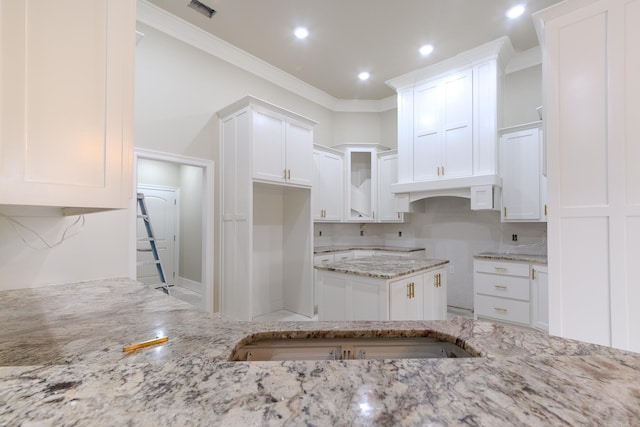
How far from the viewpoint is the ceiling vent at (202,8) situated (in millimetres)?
2824

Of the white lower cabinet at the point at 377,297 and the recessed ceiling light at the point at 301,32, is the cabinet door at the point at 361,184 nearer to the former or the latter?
the recessed ceiling light at the point at 301,32

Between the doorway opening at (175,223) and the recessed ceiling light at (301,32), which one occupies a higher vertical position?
the recessed ceiling light at (301,32)

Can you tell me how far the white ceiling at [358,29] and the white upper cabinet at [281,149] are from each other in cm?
90

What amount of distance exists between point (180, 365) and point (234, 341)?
0.64 feet

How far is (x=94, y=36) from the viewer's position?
3.29 ft

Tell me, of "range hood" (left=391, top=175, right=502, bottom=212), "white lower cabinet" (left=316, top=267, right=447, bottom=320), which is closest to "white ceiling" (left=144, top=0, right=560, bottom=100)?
"range hood" (left=391, top=175, right=502, bottom=212)

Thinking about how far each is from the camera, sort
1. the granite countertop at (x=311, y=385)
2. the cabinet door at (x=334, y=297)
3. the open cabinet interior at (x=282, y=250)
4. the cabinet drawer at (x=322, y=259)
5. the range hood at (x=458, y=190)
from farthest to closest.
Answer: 1. the cabinet drawer at (x=322, y=259)
2. the open cabinet interior at (x=282, y=250)
3. the range hood at (x=458, y=190)
4. the cabinet door at (x=334, y=297)
5. the granite countertop at (x=311, y=385)

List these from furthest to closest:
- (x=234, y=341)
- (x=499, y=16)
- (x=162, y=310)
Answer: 1. (x=499, y=16)
2. (x=162, y=310)
3. (x=234, y=341)

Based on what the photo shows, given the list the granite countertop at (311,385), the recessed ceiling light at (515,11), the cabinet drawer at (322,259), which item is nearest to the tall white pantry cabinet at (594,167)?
the recessed ceiling light at (515,11)

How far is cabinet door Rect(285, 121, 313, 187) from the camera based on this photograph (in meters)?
3.64

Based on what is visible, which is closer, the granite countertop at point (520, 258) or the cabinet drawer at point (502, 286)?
the granite countertop at point (520, 258)

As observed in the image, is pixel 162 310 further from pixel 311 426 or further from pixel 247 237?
pixel 247 237

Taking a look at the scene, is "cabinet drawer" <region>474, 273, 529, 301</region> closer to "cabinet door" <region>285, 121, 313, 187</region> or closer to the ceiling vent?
"cabinet door" <region>285, 121, 313, 187</region>

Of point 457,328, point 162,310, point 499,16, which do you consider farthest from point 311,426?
point 499,16
